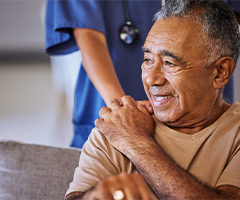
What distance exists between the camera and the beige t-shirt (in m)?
0.96

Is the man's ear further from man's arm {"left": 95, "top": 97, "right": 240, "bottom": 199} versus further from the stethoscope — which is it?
the stethoscope

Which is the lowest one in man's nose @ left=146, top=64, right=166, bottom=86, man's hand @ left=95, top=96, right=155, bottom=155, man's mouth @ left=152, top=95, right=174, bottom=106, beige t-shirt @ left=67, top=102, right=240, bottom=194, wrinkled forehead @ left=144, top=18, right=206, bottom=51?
beige t-shirt @ left=67, top=102, right=240, bottom=194

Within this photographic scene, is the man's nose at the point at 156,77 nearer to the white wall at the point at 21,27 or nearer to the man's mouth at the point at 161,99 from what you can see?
the man's mouth at the point at 161,99

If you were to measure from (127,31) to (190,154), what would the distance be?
30.4 inches

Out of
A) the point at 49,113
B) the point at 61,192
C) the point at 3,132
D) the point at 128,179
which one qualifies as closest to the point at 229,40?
the point at 128,179

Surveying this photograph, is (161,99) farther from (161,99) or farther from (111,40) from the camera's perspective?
(111,40)

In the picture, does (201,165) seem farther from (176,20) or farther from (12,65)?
(12,65)

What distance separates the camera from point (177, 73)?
1000mm

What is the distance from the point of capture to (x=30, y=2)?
2506 mm

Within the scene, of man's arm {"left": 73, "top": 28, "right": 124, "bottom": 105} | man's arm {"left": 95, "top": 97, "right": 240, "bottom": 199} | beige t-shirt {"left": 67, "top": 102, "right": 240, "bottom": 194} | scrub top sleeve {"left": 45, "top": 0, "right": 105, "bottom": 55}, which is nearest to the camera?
man's arm {"left": 95, "top": 97, "right": 240, "bottom": 199}

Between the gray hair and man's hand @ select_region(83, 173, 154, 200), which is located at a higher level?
the gray hair

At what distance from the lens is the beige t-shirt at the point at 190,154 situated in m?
0.96

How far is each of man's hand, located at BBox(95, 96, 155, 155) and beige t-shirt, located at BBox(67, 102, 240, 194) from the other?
0.05m

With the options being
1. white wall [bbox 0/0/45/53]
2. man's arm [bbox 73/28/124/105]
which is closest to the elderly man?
man's arm [bbox 73/28/124/105]
